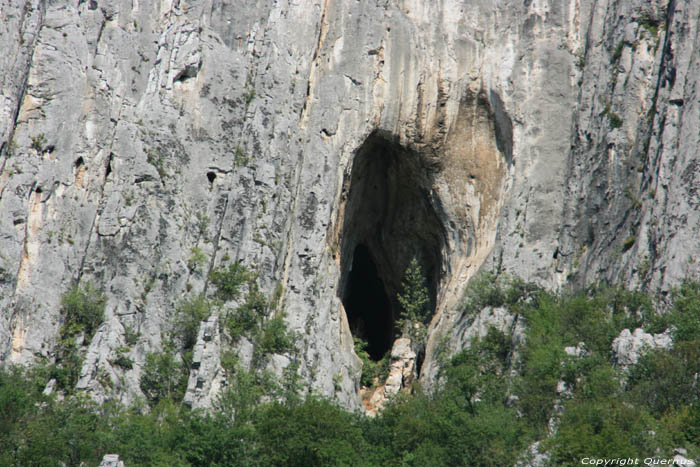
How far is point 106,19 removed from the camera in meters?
A: 46.5

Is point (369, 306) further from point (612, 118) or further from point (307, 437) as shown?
point (307, 437)

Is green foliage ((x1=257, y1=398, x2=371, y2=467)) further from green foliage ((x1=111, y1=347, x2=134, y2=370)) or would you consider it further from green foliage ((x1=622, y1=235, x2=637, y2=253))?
green foliage ((x1=622, y1=235, x2=637, y2=253))

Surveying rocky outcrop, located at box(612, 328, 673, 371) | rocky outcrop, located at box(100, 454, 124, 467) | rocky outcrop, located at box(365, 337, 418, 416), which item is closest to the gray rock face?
rocky outcrop, located at box(365, 337, 418, 416)

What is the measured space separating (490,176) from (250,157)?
32.3ft

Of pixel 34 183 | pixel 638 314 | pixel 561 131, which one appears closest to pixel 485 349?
pixel 638 314

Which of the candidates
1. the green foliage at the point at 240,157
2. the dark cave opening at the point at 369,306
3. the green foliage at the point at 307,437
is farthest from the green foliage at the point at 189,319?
the dark cave opening at the point at 369,306

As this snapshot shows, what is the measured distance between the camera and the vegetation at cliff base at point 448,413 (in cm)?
3541

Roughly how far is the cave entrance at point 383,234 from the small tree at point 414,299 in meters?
0.53

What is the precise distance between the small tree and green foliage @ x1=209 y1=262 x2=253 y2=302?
25.3 ft

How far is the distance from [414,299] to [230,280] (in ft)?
34.0

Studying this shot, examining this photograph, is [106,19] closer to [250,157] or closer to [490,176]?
A: [250,157]

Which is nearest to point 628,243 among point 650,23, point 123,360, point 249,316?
point 650,23

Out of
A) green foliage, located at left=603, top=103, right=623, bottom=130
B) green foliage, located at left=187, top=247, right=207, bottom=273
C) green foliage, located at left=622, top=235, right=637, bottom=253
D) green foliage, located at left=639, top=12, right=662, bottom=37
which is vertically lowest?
green foliage, located at left=187, top=247, right=207, bottom=273

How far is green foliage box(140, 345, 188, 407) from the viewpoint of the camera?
40.6 m
